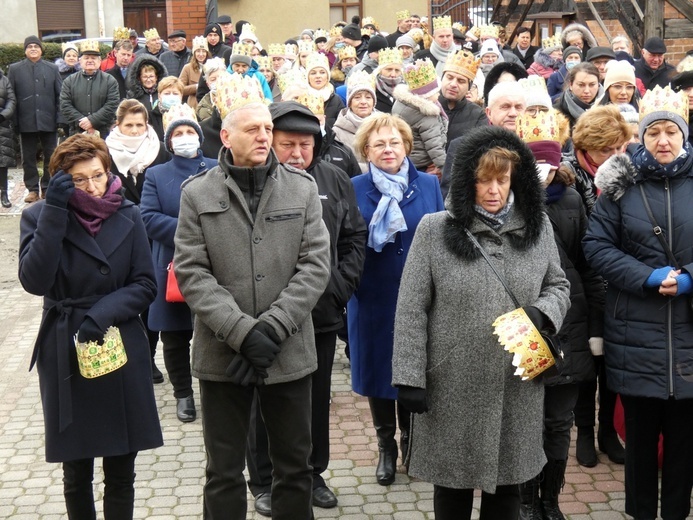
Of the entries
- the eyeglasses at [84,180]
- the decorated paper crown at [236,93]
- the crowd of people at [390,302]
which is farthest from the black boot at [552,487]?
the eyeglasses at [84,180]

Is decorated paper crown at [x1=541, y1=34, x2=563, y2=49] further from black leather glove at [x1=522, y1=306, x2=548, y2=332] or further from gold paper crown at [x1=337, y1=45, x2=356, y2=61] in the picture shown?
black leather glove at [x1=522, y1=306, x2=548, y2=332]

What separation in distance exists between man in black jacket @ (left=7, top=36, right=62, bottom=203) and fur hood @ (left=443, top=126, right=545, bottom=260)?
12.1 m

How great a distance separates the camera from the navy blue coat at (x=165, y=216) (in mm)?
6809

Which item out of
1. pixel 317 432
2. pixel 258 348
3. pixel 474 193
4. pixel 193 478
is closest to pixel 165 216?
pixel 193 478

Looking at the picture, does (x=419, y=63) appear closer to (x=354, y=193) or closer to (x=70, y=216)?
(x=354, y=193)

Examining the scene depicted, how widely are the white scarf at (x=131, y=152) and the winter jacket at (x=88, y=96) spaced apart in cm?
720

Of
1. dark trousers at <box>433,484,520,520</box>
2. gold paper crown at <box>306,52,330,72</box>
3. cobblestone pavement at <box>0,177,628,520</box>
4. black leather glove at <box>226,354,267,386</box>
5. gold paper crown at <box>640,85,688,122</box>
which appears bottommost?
cobblestone pavement at <box>0,177,628,520</box>

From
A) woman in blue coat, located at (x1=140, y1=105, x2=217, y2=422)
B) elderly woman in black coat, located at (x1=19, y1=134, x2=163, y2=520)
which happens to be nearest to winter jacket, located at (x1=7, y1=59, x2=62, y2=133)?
woman in blue coat, located at (x1=140, y1=105, x2=217, y2=422)

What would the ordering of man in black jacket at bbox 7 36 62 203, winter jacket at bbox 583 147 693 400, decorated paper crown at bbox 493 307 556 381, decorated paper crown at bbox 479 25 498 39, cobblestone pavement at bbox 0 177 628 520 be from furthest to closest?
man in black jacket at bbox 7 36 62 203 → decorated paper crown at bbox 479 25 498 39 → cobblestone pavement at bbox 0 177 628 520 → winter jacket at bbox 583 147 693 400 → decorated paper crown at bbox 493 307 556 381

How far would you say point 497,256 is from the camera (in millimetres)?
4527

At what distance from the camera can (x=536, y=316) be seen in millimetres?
4457

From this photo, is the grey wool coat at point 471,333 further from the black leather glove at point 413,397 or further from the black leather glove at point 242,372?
the black leather glove at point 242,372

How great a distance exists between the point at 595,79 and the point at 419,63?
143 cm

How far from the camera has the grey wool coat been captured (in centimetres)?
449
